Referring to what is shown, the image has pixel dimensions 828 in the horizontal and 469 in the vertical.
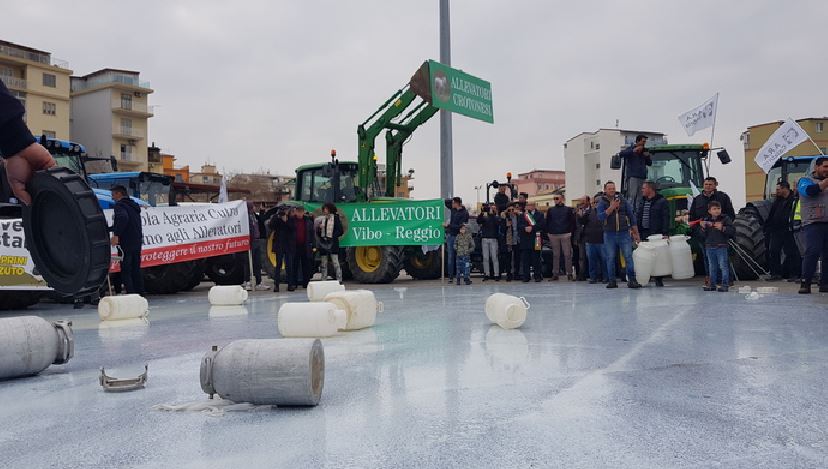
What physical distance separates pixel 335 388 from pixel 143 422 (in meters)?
1.22

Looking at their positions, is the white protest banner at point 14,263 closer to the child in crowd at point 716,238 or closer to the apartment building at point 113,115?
the child in crowd at point 716,238

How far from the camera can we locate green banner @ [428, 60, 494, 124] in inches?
579

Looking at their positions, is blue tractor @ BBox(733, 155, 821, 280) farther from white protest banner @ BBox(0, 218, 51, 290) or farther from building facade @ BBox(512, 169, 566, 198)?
building facade @ BBox(512, 169, 566, 198)

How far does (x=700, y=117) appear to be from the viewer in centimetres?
1633

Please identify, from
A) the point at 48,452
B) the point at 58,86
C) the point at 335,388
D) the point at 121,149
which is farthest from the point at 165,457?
the point at 121,149

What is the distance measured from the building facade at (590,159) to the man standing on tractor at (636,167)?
4532 centimetres

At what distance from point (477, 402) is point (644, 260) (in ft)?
28.6

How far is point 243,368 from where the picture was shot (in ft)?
13.1

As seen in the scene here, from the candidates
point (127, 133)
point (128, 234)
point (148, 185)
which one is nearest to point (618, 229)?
point (128, 234)

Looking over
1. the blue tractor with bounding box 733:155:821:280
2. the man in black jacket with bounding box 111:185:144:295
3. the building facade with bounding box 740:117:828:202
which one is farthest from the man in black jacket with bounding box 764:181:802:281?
the building facade with bounding box 740:117:828:202

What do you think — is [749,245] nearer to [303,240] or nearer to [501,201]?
[501,201]

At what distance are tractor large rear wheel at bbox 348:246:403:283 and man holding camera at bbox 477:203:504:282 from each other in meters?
1.88

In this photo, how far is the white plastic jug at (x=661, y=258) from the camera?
1217 centimetres

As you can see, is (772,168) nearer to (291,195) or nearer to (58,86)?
(291,195)
